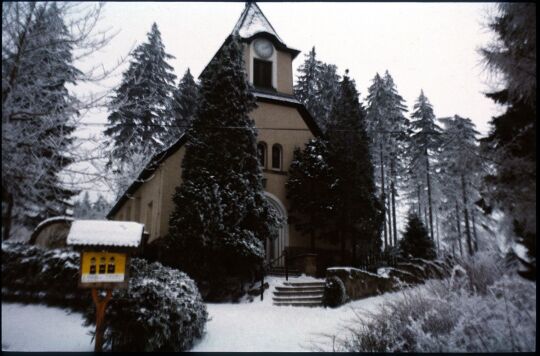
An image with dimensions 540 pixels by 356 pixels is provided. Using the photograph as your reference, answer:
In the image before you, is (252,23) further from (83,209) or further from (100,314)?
(100,314)

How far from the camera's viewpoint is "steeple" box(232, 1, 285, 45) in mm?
19703

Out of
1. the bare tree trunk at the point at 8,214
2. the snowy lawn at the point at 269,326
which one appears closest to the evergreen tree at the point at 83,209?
the bare tree trunk at the point at 8,214

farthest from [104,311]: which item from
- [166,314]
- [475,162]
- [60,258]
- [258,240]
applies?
[258,240]

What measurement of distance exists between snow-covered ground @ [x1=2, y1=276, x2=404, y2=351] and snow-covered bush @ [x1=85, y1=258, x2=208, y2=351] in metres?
0.41

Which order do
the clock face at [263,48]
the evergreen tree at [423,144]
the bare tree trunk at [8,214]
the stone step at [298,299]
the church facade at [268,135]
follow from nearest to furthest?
1. the bare tree trunk at [8,214]
2. the stone step at [298,299]
3. the evergreen tree at [423,144]
4. the church facade at [268,135]
5. the clock face at [263,48]

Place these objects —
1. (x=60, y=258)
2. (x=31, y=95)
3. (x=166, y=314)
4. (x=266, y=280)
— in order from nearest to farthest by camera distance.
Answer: (x=31, y=95) < (x=166, y=314) < (x=60, y=258) < (x=266, y=280)

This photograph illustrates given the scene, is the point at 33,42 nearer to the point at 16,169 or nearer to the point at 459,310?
the point at 16,169

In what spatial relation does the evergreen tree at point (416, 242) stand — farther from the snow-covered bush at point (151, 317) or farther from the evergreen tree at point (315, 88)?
the snow-covered bush at point (151, 317)

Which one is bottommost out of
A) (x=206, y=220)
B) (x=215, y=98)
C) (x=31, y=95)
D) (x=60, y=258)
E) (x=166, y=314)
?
(x=166, y=314)

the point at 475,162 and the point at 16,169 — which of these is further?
the point at 475,162

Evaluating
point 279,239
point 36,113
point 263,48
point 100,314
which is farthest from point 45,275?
point 263,48

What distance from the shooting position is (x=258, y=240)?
12930 millimetres

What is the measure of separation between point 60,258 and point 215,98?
8.39 meters

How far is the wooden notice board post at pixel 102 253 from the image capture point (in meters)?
5.71
